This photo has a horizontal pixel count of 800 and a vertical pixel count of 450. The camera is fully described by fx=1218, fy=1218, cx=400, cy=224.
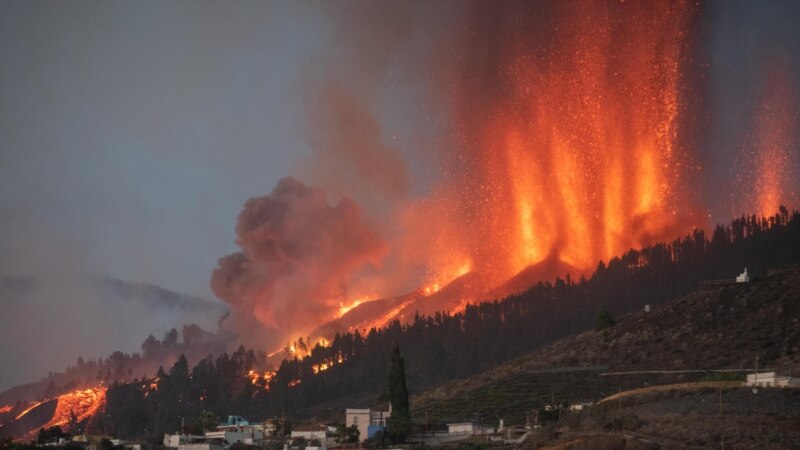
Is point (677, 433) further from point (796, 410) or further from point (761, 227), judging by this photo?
point (761, 227)

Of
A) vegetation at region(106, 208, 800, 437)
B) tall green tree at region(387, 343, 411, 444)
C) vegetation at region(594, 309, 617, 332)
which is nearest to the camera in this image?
tall green tree at region(387, 343, 411, 444)

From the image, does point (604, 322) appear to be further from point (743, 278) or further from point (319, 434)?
point (319, 434)

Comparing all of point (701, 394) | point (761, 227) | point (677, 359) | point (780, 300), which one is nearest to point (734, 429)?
point (701, 394)

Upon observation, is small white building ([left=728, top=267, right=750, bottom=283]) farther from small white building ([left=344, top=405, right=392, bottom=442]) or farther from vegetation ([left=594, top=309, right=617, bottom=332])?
small white building ([left=344, top=405, right=392, bottom=442])

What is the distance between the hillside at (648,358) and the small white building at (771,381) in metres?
2.89

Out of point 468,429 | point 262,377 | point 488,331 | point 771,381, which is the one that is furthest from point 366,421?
point 262,377

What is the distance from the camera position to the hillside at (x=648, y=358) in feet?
343

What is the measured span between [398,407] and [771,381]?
39512 millimetres

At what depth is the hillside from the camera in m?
105

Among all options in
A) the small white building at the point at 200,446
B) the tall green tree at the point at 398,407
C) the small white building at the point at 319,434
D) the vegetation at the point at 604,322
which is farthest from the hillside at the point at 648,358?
the small white building at the point at 200,446

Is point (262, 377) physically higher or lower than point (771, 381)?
higher

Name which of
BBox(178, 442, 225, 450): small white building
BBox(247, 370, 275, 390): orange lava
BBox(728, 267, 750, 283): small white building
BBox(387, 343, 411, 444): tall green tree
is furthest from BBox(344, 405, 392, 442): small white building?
BBox(247, 370, 275, 390): orange lava

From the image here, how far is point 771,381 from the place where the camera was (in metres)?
81.4

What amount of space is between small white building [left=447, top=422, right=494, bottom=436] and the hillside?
5.76 metres
